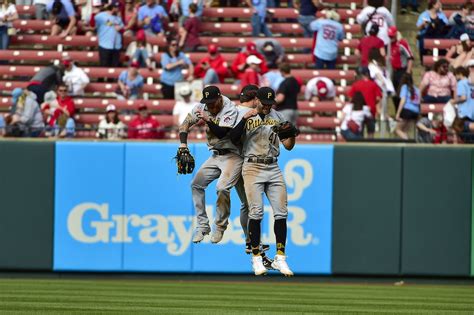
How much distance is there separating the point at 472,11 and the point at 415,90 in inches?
105

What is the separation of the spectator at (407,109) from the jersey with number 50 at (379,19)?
1304mm

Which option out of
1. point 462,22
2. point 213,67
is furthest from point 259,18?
point 462,22

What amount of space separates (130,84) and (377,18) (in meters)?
4.65

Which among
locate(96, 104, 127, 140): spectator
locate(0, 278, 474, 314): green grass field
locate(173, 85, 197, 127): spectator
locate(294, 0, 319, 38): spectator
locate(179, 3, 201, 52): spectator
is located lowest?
locate(0, 278, 474, 314): green grass field

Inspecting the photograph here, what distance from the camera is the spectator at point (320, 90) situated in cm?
2161

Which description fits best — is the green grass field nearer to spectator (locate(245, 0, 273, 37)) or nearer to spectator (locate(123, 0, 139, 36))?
spectator (locate(245, 0, 273, 37))

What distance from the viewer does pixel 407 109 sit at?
67.2 ft

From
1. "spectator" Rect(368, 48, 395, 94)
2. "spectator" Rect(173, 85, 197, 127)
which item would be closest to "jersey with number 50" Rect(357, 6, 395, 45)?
"spectator" Rect(368, 48, 395, 94)

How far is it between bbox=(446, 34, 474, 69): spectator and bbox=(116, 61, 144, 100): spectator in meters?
5.64

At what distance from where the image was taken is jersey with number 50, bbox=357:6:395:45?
21.9 metres

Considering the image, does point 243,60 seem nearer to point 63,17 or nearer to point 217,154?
point 63,17

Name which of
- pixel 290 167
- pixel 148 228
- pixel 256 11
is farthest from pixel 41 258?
pixel 256 11

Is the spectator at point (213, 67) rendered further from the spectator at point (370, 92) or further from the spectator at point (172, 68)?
the spectator at point (370, 92)

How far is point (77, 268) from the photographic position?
66.8 ft
